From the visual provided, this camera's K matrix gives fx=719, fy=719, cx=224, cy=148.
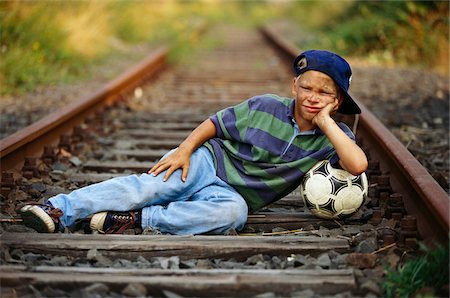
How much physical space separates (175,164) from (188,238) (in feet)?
1.48

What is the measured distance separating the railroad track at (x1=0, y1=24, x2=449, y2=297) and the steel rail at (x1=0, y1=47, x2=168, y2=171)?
12 millimetres

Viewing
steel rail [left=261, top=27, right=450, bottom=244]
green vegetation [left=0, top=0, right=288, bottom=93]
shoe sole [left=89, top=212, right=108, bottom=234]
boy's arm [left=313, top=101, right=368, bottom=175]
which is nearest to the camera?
steel rail [left=261, top=27, right=450, bottom=244]

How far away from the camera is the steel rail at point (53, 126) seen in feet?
14.5

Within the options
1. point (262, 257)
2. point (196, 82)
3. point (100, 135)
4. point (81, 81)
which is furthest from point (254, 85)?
point (262, 257)

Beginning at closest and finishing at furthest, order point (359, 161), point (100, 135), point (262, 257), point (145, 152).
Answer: point (262, 257) → point (359, 161) → point (145, 152) → point (100, 135)

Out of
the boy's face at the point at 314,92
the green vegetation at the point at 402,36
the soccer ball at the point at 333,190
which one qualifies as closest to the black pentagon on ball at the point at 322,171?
the soccer ball at the point at 333,190

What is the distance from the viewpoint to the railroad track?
2773mm

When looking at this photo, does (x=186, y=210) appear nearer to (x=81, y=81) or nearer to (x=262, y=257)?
(x=262, y=257)

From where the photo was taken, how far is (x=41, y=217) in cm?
336

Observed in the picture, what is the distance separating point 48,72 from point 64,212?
5.70 meters

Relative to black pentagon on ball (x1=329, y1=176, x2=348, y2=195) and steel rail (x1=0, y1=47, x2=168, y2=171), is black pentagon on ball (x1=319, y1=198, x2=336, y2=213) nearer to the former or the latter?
black pentagon on ball (x1=329, y1=176, x2=348, y2=195)

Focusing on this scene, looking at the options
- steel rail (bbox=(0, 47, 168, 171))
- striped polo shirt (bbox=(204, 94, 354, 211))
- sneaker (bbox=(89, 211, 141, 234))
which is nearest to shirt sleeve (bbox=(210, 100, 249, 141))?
striped polo shirt (bbox=(204, 94, 354, 211))

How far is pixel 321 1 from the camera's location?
A: 20.5 m

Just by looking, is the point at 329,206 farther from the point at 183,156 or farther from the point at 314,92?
the point at 183,156
